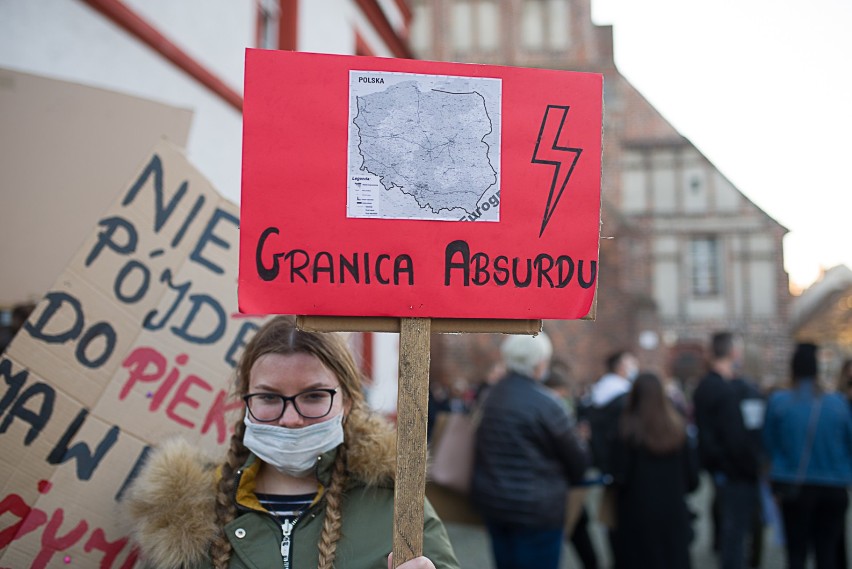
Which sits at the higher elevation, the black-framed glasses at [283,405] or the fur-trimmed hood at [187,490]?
the black-framed glasses at [283,405]

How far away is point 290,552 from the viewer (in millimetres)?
1676

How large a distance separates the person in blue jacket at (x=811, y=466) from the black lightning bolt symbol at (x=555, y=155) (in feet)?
12.9

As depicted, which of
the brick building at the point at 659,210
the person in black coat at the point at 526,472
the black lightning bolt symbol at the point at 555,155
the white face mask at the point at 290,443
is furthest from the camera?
the brick building at the point at 659,210

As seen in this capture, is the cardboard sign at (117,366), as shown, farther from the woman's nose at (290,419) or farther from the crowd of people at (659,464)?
the crowd of people at (659,464)

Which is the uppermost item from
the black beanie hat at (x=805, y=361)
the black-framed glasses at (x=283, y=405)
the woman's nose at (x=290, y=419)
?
the black beanie hat at (x=805, y=361)

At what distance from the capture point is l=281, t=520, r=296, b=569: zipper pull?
1664 millimetres

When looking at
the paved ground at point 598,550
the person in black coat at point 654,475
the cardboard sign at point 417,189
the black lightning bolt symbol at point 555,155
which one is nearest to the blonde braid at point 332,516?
the cardboard sign at point 417,189

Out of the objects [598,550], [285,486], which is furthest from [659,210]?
[285,486]

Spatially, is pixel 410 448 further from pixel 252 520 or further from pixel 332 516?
pixel 252 520

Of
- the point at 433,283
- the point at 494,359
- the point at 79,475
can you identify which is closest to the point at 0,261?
the point at 79,475

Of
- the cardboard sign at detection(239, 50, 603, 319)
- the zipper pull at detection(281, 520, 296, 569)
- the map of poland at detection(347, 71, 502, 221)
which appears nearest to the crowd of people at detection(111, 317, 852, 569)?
the zipper pull at detection(281, 520, 296, 569)

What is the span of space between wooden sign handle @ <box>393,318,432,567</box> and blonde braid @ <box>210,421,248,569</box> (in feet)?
1.35

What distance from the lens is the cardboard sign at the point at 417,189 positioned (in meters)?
1.55

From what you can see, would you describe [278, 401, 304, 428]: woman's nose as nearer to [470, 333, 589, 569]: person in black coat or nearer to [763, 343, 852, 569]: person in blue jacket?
[470, 333, 589, 569]: person in black coat
